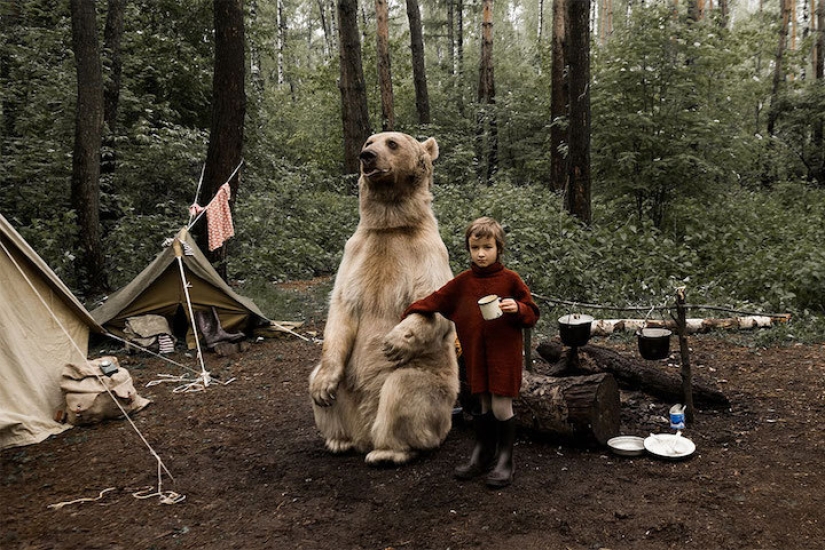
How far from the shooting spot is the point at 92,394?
493cm

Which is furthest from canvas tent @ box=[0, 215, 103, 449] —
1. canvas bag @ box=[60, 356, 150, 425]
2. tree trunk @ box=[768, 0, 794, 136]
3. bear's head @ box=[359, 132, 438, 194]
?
tree trunk @ box=[768, 0, 794, 136]

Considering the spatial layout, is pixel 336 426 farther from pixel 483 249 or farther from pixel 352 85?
pixel 352 85

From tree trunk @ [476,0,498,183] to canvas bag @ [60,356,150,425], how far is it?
46.4 feet

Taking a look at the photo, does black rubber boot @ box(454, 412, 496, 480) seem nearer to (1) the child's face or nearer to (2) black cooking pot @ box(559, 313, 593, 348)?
(1) the child's face

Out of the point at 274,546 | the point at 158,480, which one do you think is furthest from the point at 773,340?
the point at 158,480

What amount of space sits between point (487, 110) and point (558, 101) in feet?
15.5

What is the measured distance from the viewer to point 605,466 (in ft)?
12.7

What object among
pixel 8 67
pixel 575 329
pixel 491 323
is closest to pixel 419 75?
pixel 8 67

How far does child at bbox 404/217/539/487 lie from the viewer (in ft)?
11.3

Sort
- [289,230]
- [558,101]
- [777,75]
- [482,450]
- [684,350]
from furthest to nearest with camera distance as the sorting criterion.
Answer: [777,75] → [558,101] → [289,230] → [684,350] → [482,450]

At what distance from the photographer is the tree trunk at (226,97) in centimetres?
856

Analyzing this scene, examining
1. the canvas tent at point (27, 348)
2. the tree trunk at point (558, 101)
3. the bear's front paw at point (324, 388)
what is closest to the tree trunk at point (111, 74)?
the canvas tent at point (27, 348)

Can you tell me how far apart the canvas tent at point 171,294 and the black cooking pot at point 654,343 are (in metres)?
5.13

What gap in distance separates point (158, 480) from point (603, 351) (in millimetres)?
3716
